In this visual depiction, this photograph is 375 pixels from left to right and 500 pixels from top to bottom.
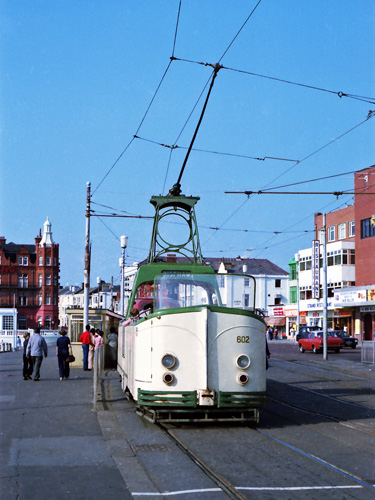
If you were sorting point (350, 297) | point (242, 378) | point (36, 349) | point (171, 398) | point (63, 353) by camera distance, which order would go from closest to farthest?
point (171, 398), point (242, 378), point (36, 349), point (63, 353), point (350, 297)

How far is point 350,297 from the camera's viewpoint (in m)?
65.2

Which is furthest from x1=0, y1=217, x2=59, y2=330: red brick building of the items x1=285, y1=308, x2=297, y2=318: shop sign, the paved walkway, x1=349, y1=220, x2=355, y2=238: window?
the paved walkway

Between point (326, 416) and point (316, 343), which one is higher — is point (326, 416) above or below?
below

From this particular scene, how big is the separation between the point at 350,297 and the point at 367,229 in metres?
6.05

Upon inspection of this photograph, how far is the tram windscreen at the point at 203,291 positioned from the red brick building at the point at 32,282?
4306 inches

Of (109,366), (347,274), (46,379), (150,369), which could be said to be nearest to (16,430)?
(150,369)

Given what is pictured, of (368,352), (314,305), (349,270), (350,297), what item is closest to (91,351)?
(368,352)

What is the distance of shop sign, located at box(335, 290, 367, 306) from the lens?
63.2m

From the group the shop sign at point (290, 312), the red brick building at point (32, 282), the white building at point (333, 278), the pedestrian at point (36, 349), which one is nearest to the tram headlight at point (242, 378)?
the pedestrian at point (36, 349)

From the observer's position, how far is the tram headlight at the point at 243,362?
1230 cm

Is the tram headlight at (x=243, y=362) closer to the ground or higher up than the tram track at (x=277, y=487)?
higher up

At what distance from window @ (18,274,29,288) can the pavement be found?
108986 millimetres

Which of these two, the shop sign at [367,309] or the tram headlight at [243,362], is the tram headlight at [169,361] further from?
the shop sign at [367,309]

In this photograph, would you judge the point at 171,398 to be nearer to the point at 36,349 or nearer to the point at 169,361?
the point at 169,361
